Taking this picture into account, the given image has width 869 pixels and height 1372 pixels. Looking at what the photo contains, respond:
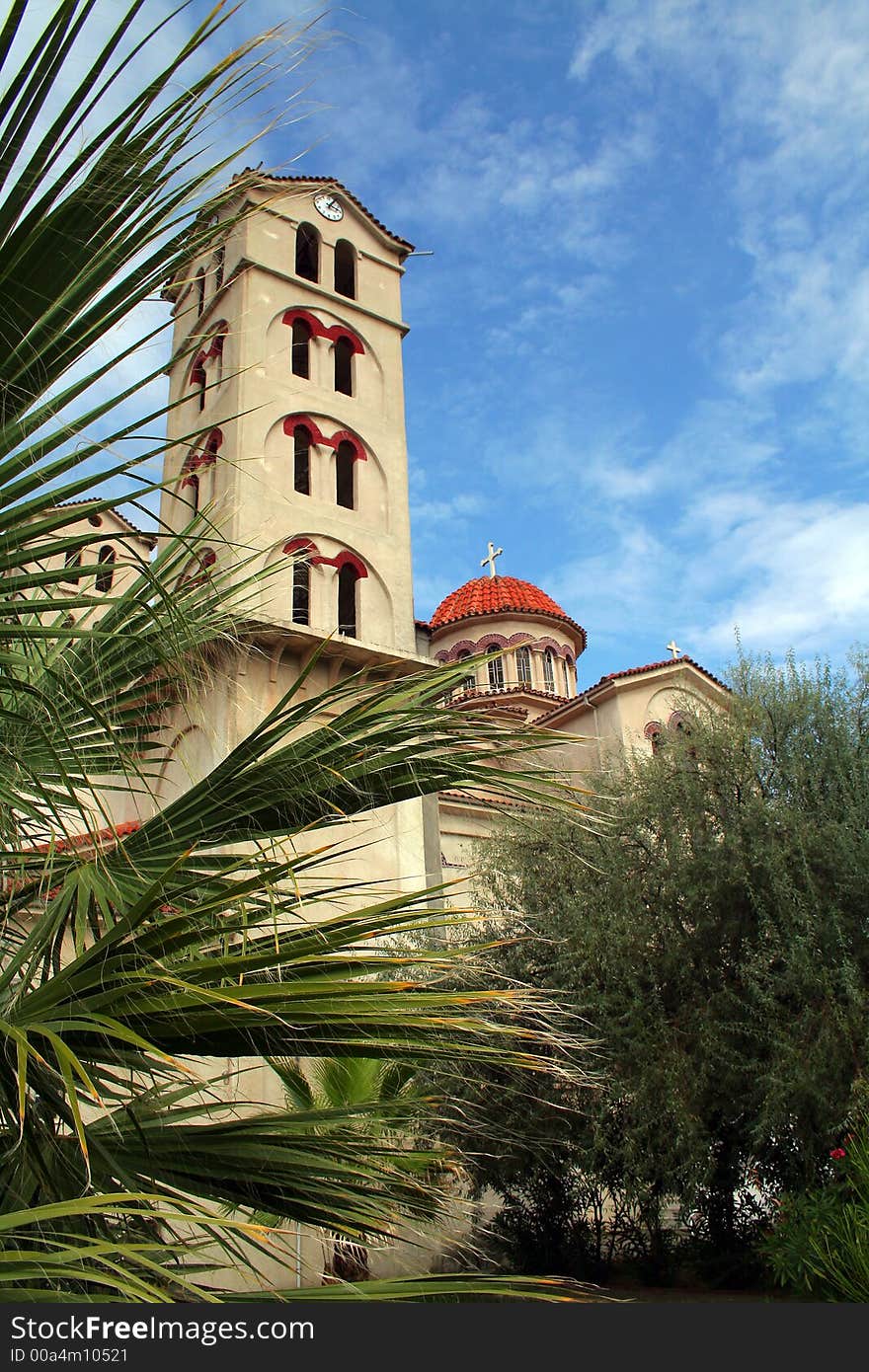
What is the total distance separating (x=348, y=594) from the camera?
18031 mm

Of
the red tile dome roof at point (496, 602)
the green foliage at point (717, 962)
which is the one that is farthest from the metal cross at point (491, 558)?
the green foliage at point (717, 962)

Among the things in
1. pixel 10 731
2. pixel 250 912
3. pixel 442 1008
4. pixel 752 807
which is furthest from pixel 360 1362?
pixel 752 807

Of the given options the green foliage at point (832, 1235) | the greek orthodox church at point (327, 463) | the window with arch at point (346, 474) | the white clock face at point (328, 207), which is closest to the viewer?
the green foliage at point (832, 1235)

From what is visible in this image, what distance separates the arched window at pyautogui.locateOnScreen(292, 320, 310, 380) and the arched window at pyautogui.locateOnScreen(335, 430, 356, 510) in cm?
144

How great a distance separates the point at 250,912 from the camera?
11.8ft

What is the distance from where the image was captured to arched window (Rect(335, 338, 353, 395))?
19297mm

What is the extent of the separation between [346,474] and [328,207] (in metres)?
5.59

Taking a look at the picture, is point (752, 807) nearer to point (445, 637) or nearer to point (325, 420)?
point (325, 420)

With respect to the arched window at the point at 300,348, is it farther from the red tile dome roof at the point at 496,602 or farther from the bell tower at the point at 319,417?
the red tile dome roof at the point at 496,602

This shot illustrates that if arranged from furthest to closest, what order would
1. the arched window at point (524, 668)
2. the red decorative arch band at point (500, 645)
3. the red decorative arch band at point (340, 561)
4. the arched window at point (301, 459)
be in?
the red decorative arch band at point (500, 645) < the arched window at point (524, 668) < the arched window at point (301, 459) < the red decorative arch band at point (340, 561)

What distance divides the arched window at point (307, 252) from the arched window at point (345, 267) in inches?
19.1

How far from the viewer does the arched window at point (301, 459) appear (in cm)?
1803

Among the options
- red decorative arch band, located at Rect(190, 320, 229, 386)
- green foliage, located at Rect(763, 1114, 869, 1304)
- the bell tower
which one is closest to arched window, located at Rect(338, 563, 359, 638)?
the bell tower

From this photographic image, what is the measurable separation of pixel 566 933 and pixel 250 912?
936cm
